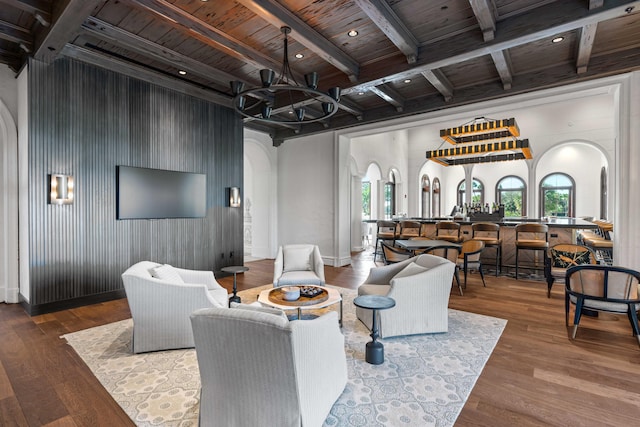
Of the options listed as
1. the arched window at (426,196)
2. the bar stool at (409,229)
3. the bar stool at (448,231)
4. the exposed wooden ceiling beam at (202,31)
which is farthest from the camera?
the arched window at (426,196)

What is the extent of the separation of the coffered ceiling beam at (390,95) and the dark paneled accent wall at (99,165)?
3.11 metres

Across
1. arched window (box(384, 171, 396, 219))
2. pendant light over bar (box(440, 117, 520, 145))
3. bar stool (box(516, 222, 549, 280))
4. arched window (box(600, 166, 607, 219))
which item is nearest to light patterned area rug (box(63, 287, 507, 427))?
bar stool (box(516, 222, 549, 280))

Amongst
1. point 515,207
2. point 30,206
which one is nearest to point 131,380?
point 30,206

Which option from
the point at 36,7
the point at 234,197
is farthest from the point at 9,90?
the point at 234,197

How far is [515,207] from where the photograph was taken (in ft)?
47.2

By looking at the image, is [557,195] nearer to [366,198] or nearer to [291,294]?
[366,198]

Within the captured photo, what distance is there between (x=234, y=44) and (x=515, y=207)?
14562 mm

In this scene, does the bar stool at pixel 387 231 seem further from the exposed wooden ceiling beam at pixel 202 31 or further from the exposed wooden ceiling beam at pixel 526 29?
the exposed wooden ceiling beam at pixel 202 31

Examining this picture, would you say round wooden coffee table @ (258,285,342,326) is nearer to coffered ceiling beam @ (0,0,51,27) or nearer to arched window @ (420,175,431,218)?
coffered ceiling beam @ (0,0,51,27)

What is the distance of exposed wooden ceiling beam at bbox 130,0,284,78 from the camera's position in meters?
3.13

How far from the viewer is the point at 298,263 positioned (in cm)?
468

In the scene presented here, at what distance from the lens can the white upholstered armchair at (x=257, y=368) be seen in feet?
5.10

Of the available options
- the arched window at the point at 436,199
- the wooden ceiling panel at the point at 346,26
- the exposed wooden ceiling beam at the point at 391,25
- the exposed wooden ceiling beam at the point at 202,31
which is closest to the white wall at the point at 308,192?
the wooden ceiling panel at the point at 346,26

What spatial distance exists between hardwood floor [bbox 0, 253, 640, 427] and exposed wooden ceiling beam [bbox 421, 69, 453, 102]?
10.9ft
